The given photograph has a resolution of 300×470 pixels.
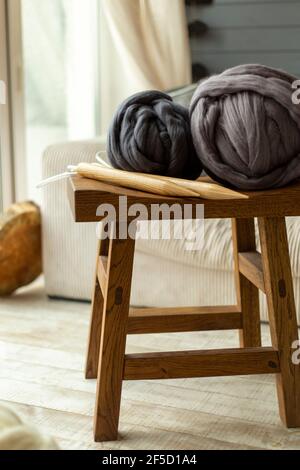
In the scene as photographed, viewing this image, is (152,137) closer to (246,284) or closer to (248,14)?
Result: (246,284)

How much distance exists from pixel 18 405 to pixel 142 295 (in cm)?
79

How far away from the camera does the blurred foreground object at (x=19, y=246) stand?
2.57 metres

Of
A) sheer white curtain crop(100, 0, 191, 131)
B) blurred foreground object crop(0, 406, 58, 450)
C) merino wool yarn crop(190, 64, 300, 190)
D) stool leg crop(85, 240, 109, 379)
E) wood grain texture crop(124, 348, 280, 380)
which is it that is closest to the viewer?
A: blurred foreground object crop(0, 406, 58, 450)

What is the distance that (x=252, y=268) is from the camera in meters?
1.76

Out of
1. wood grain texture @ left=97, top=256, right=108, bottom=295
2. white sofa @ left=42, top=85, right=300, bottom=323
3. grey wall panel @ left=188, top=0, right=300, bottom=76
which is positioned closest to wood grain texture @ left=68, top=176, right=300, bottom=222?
wood grain texture @ left=97, top=256, right=108, bottom=295

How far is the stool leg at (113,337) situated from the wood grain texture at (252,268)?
1.01 feet

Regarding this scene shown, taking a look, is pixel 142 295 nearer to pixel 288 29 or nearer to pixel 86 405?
pixel 86 405

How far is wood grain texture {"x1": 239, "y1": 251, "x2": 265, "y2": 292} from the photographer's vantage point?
5.58 ft

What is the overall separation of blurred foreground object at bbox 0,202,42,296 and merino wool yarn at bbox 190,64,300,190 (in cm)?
119

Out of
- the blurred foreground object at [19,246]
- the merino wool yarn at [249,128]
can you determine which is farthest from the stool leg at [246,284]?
the blurred foreground object at [19,246]

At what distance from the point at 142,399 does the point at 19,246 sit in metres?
0.94

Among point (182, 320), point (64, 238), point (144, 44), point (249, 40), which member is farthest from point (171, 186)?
point (249, 40)

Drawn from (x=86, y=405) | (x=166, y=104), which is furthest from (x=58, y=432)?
(x=166, y=104)

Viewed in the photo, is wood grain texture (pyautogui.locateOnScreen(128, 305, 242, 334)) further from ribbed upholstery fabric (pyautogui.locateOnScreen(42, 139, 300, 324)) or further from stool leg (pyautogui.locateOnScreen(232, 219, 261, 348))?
ribbed upholstery fabric (pyautogui.locateOnScreen(42, 139, 300, 324))
